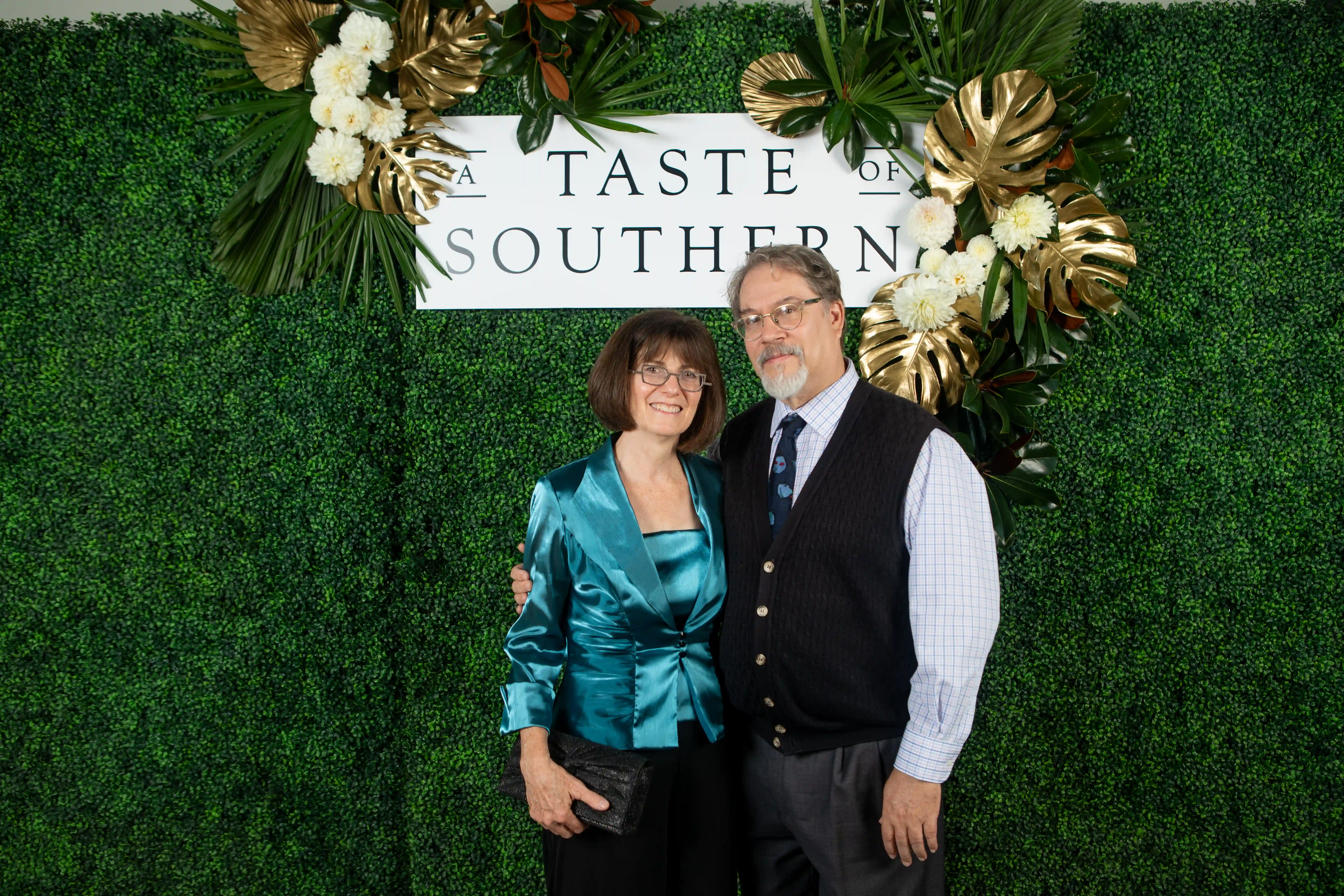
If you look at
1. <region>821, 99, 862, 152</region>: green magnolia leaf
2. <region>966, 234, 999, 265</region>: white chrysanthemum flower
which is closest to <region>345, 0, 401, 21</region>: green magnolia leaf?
<region>821, 99, 862, 152</region>: green magnolia leaf

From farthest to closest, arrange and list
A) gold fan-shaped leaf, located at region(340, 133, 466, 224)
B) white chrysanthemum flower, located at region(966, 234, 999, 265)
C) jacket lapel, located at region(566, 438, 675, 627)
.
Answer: gold fan-shaped leaf, located at region(340, 133, 466, 224) < white chrysanthemum flower, located at region(966, 234, 999, 265) < jacket lapel, located at region(566, 438, 675, 627)

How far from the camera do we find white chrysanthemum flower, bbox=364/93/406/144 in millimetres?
2113

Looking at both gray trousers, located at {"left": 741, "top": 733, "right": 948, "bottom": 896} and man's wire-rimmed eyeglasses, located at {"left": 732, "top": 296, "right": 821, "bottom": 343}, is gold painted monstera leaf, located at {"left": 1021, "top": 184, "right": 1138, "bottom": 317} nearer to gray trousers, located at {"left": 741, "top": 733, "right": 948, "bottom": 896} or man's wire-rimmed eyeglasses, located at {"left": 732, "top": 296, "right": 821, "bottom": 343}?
man's wire-rimmed eyeglasses, located at {"left": 732, "top": 296, "right": 821, "bottom": 343}

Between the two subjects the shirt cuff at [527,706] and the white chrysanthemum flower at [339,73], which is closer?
the shirt cuff at [527,706]

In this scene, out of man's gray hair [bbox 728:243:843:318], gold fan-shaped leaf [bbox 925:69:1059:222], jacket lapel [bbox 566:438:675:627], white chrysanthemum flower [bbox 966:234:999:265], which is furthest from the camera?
white chrysanthemum flower [bbox 966:234:999:265]

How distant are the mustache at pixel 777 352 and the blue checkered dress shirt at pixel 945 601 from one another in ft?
0.91

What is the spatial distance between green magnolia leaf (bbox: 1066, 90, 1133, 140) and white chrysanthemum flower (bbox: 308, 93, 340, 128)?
1.82 metres

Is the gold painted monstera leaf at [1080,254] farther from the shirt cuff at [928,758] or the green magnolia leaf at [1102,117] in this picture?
the shirt cuff at [928,758]

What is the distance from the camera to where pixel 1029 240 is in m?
1.99

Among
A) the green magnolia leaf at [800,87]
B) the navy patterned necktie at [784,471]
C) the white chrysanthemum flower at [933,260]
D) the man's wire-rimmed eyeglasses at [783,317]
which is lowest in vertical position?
the navy patterned necktie at [784,471]

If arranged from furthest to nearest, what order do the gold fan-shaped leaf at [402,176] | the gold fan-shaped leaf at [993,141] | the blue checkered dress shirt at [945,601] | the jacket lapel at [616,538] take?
the gold fan-shaped leaf at [402,176]
the gold fan-shaped leaf at [993,141]
the jacket lapel at [616,538]
the blue checkered dress shirt at [945,601]

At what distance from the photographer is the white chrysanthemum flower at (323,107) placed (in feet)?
6.80

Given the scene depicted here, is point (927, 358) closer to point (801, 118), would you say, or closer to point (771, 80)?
point (801, 118)

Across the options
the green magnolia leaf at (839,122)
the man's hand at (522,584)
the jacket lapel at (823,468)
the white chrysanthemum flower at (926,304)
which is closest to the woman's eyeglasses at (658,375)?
the jacket lapel at (823,468)
